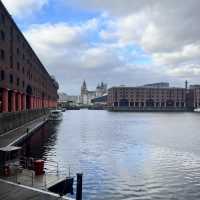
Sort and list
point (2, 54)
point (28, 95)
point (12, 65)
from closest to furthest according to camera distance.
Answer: point (2, 54) < point (12, 65) < point (28, 95)

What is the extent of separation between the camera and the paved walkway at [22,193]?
62.4 ft

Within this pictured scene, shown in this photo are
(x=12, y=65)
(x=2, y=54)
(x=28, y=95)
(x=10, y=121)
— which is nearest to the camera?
(x=2, y=54)

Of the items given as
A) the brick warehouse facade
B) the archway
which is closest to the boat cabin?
the brick warehouse facade

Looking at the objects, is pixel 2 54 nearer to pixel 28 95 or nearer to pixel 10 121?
pixel 10 121

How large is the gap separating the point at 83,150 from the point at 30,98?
4948 centimetres

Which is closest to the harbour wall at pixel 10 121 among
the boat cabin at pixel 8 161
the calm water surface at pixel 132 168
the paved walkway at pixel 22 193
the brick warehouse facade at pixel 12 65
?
the brick warehouse facade at pixel 12 65

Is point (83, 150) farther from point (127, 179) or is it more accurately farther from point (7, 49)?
point (7, 49)

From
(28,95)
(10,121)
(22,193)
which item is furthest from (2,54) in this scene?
(22,193)

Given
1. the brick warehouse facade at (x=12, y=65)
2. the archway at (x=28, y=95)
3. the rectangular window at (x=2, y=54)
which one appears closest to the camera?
the rectangular window at (x=2, y=54)

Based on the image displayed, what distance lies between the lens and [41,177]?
23578mm

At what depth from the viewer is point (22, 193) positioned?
64.8 feet

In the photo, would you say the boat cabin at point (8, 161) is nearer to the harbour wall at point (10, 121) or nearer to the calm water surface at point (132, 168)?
the calm water surface at point (132, 168)

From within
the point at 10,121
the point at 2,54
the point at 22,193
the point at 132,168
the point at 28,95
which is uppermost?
the point at 2,54

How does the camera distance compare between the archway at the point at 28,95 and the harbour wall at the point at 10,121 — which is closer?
the harbour wall at the point at 10,121
